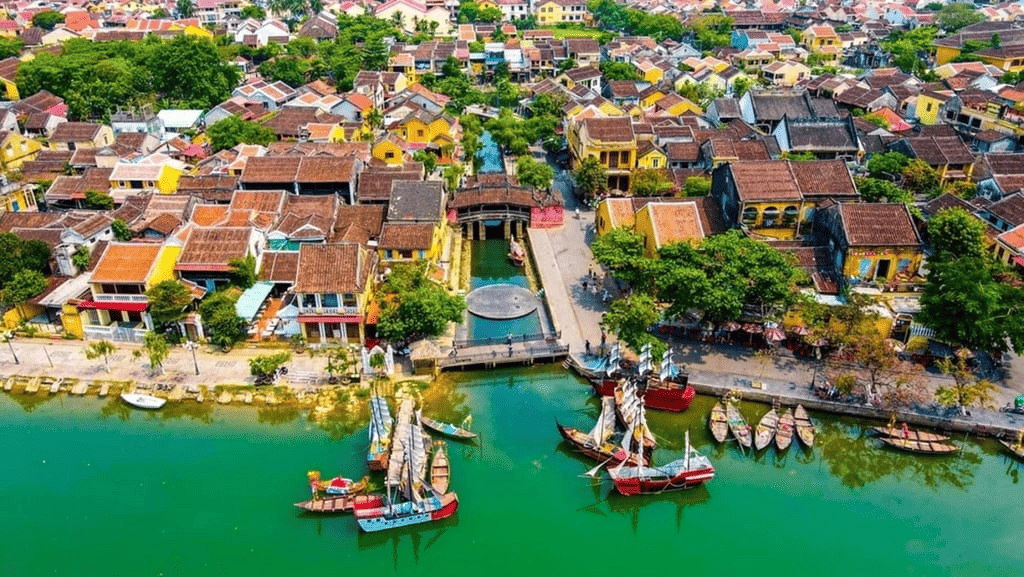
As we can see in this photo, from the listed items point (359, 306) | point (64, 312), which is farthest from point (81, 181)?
point (359, 306)

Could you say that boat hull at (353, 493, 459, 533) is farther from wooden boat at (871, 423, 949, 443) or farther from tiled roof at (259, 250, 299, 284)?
wooden boat at (871, 423, 949, 443)

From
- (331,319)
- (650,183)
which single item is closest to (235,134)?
→ (331,319)

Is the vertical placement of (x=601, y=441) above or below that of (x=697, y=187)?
below

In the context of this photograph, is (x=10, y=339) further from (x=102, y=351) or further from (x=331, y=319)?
(x=331, y=319)

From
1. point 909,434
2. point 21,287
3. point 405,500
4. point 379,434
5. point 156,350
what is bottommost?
point 909,434

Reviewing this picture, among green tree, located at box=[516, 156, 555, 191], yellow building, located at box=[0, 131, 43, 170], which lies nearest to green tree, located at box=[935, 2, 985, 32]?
green tree, located at box=[516, 156, 555, 191]

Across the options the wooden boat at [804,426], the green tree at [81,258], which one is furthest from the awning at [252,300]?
the wooden boat at [804,426]
